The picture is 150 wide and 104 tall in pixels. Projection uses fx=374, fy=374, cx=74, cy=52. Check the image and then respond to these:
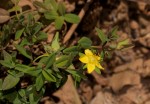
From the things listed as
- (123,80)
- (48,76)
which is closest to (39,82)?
(48,76)

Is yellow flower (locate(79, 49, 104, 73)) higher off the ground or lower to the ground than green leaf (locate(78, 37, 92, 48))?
lower

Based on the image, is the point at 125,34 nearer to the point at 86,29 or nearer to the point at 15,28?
the point at 86,29

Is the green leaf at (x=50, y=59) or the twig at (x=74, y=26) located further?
the twig at (x=74, y=26)

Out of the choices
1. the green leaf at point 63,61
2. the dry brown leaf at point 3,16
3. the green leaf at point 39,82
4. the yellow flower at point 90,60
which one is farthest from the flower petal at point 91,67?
the dry brown leaf at point 3,16

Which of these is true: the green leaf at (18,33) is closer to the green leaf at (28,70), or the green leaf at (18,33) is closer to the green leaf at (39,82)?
the green leaf at (28,70)

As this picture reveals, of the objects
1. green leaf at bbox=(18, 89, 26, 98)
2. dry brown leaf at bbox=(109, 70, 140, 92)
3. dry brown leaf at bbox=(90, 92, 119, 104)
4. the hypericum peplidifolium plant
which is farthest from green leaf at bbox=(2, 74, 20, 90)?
dry brown leaf at bbox=(109, 70, 140, 92)

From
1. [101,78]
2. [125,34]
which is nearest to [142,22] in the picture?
[125,34]

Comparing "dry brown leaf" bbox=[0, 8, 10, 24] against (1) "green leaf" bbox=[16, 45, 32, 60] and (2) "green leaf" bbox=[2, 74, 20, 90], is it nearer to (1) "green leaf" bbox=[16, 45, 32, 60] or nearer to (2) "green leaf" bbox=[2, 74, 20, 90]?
(1) "green leaf" bbox=[16, 45, 32, 60]

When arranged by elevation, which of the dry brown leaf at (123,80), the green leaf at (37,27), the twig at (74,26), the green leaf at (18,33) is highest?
the green leaf at (37,27)

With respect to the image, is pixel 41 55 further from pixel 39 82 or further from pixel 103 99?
pixel 103 99
